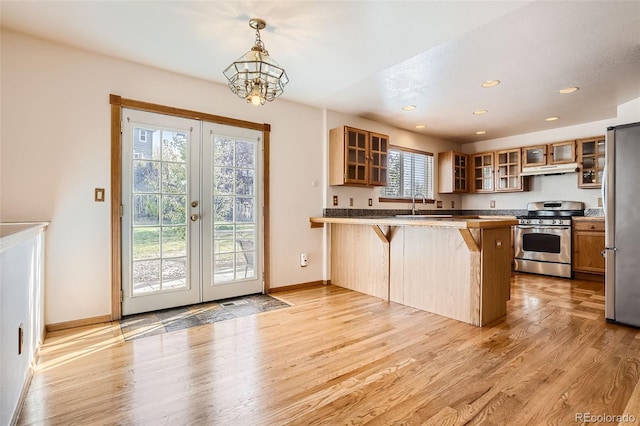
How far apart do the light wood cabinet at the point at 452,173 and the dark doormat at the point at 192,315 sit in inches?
156

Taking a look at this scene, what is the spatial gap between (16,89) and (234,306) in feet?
8.44

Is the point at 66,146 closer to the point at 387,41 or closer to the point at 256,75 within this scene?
the point at 256,75

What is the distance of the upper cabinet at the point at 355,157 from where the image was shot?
418 cm

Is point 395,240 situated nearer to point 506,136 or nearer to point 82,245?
point 82,245

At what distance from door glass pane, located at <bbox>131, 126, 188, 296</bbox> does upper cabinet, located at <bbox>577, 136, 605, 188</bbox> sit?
5.52 m

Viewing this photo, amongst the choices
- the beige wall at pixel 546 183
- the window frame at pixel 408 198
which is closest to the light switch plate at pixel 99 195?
the window frame at pixel 408 198

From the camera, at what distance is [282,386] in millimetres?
1805

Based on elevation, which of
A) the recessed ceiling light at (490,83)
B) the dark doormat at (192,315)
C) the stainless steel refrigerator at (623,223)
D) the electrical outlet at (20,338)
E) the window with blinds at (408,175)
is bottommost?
the dark doormat at (192,315)

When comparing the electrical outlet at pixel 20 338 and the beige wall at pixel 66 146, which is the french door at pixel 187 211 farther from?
the electrical outlet at pixel 20 338

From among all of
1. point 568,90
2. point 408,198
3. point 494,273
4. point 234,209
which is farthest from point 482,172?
point 234,209

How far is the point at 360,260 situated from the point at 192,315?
1.97 m

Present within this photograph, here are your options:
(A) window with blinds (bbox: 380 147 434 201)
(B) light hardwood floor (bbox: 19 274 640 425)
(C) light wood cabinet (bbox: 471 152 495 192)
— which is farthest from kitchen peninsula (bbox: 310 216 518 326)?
(C) light wood cabinet (bbox: 471 152 495 192)

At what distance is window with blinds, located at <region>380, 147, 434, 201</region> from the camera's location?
5242 millimetres

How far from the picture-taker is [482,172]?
19.8ft
